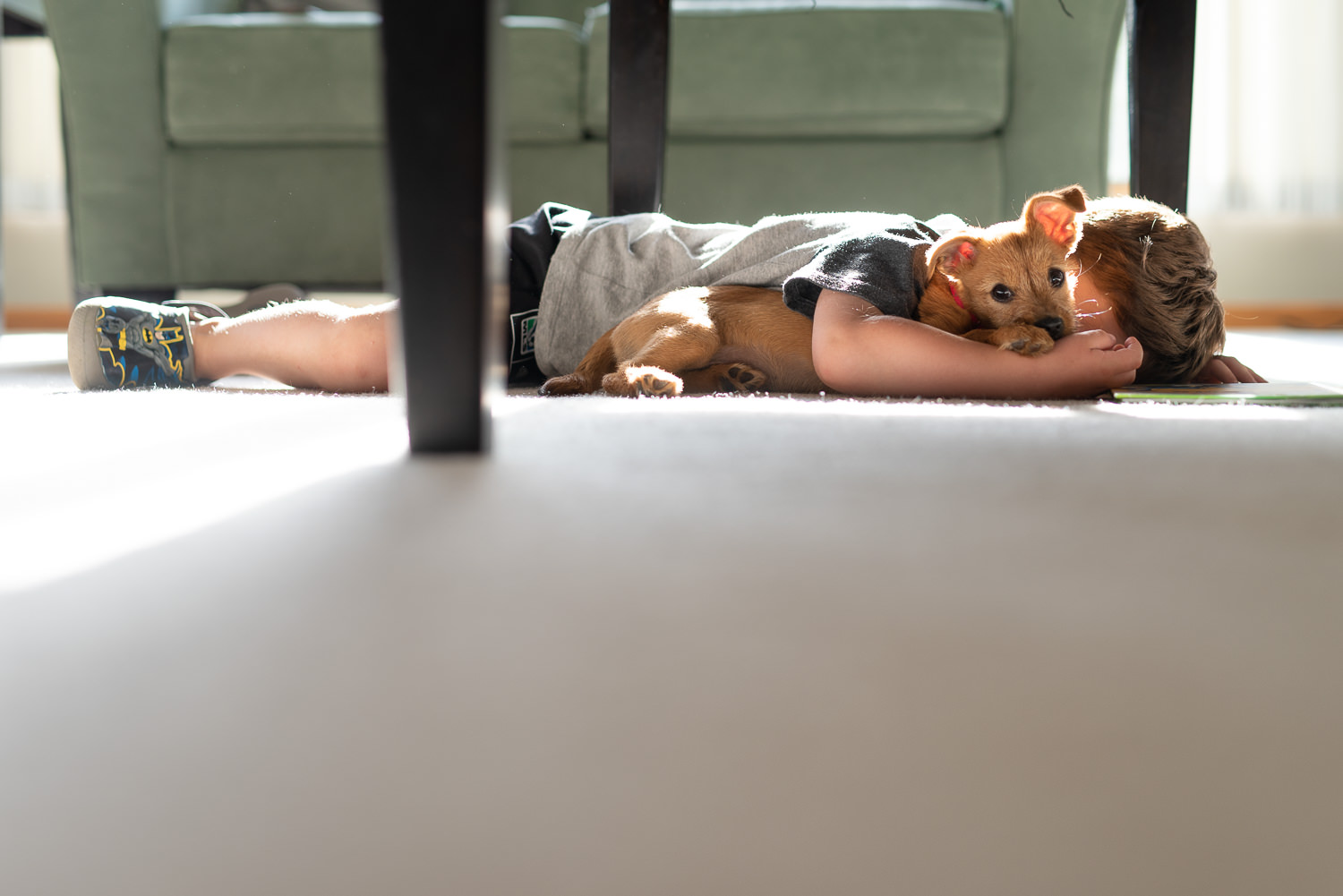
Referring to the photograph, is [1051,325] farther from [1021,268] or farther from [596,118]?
[596,118]

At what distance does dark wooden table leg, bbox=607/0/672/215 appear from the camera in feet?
4.19

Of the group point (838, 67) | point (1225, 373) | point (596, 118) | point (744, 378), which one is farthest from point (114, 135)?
point (1225, 373)

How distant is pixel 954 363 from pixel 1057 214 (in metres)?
0.20

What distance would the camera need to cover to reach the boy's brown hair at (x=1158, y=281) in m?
0.98

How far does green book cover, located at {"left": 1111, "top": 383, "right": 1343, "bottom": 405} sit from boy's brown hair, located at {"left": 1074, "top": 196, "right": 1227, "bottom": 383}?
90 mm

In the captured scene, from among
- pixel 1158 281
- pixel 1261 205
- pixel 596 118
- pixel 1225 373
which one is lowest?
pixel 1225 373

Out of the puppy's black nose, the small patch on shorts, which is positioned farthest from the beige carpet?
the small patch on shorts

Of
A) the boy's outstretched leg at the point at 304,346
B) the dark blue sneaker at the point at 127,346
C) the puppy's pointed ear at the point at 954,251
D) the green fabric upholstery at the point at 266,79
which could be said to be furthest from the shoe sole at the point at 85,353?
the green fabric upholstery at the point at 266,79

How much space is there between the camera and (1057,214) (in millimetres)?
901

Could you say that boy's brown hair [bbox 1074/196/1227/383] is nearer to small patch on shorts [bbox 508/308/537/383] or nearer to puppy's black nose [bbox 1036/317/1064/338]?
puppy's black nose [bbox 1036/317/1064/338]

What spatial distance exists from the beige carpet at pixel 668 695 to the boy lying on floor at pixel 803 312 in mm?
494

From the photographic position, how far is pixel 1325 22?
3.08 metres

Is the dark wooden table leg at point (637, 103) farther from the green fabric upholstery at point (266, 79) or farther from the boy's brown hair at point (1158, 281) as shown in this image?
the green fabric upholstery at point (266, 79)

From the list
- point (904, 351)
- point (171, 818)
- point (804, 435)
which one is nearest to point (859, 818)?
point (171, 818)
